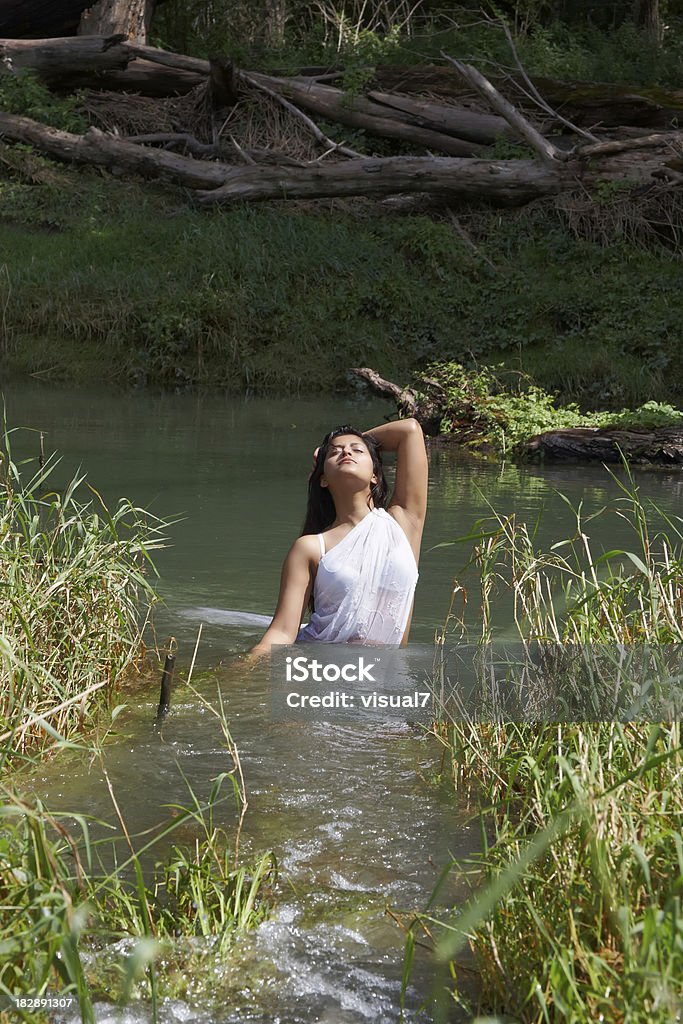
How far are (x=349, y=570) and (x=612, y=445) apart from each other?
6.36 meters

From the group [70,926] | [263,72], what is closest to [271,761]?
[70,926]

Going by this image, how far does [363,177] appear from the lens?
1814cm

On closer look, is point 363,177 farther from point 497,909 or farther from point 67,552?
point 497,909

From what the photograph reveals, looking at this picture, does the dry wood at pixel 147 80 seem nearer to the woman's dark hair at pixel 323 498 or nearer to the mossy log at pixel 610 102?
the mossy log at pixel 610 102

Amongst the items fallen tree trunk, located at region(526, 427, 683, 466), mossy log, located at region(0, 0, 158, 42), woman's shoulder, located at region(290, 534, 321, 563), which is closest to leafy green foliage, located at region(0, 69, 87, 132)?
mossy log, located at region(0, 0, 158, 42)

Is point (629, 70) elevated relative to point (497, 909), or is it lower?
elevated

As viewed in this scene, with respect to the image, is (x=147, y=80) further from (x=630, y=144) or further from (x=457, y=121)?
(x=630, y=144)

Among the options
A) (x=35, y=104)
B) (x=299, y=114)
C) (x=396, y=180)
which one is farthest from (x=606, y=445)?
(x=35, y=104)

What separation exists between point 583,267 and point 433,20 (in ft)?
31.2

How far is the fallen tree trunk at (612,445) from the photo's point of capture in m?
11.2

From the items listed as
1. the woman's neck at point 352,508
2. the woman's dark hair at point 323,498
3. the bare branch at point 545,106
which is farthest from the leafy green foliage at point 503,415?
the woman's neck at point 352,508

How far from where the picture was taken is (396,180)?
59.2 ft

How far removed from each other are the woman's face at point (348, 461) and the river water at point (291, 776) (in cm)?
60

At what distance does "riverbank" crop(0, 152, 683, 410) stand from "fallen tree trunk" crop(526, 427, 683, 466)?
334 centimetres
